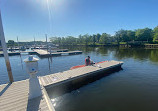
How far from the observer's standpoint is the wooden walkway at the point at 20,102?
3.53 m

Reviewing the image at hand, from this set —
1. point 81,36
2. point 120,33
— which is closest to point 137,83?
point 120,33

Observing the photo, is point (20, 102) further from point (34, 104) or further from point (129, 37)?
point (129, 37)

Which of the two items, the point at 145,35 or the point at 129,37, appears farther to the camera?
the point at 129,37

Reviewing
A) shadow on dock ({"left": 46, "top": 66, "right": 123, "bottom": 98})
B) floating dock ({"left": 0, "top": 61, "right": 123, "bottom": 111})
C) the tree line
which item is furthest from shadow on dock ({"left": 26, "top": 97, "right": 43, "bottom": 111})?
the tree line

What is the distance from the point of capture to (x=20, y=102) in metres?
3.87

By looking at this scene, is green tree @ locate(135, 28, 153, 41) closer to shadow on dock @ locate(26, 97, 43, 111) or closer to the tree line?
the tree line

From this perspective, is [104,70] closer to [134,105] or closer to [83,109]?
[134,105]

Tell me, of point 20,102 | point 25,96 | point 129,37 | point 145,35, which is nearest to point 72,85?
point 25,96

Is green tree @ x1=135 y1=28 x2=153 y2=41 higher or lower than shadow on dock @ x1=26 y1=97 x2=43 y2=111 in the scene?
higher

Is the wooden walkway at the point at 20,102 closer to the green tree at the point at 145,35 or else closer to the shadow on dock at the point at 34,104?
the shadow on dock at the point at 34,104

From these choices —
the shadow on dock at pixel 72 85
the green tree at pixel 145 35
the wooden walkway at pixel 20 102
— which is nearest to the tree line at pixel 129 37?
the green tree at pixel 145 35

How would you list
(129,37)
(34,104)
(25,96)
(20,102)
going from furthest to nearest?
(129,37) → (25,96) → (20,102) → (34,104)

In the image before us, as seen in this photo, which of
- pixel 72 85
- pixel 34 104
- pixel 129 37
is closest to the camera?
pixel 34 104

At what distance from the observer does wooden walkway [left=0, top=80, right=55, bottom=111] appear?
3530 millimetres
